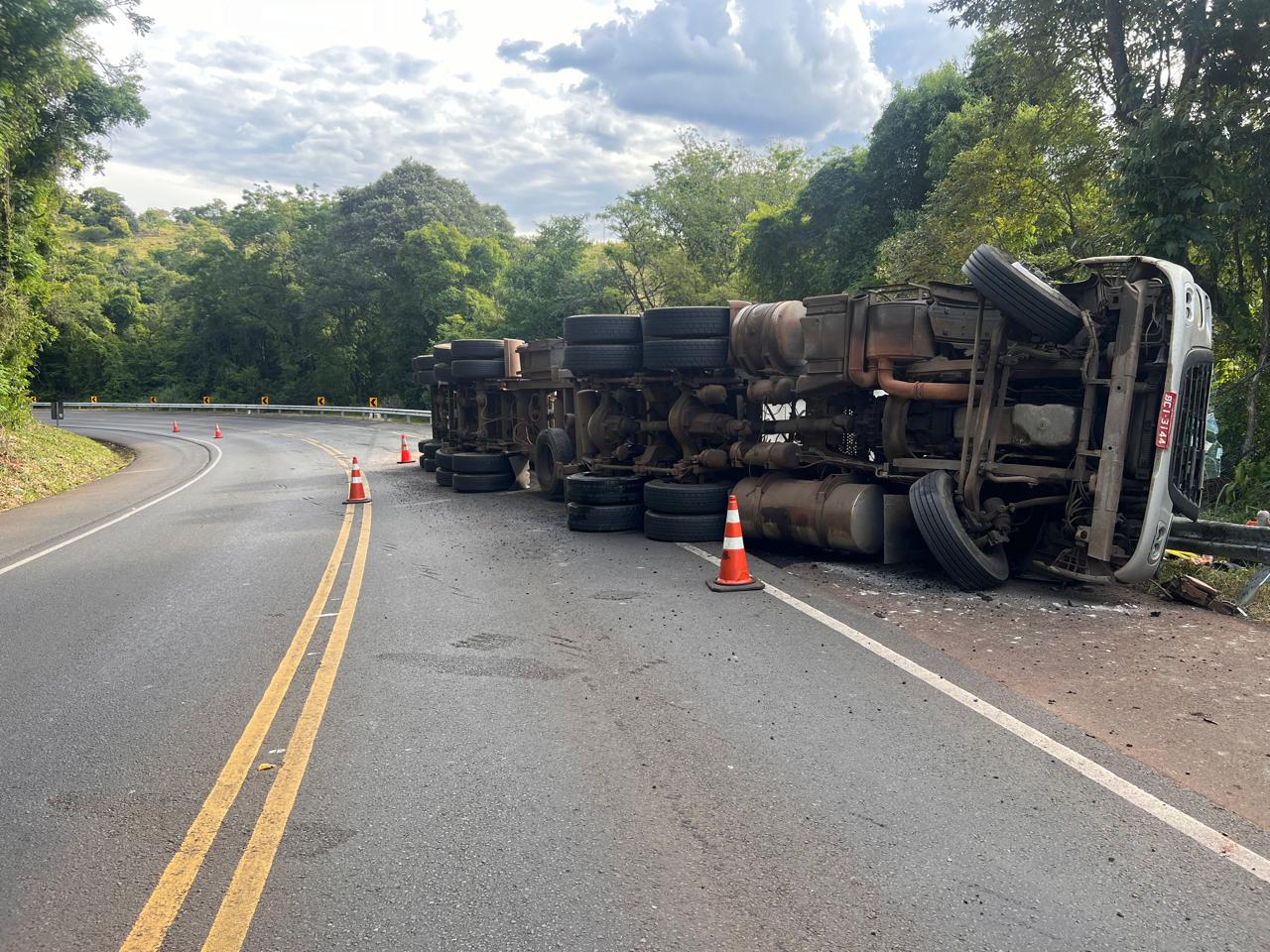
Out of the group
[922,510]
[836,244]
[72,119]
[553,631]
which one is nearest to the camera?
[553,631]

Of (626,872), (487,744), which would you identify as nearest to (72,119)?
(487,744)

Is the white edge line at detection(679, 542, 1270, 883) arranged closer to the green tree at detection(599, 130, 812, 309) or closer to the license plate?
the license plate

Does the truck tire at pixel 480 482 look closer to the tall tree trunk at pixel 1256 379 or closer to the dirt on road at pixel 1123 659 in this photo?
the dirt on road at pixel 1123 659

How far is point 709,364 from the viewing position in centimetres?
1076

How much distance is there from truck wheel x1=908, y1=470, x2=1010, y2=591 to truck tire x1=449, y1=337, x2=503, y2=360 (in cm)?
1068

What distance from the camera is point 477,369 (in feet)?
55.6

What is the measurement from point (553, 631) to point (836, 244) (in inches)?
1182

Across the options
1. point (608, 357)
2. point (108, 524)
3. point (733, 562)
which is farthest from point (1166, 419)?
point (108, 524)

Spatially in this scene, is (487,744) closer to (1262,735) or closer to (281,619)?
(281,619)

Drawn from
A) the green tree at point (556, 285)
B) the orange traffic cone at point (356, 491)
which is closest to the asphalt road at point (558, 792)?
the orange traffic cone at point (356, 491)

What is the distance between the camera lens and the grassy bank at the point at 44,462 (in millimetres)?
18359

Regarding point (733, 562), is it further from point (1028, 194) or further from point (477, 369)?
point (1028, 194)

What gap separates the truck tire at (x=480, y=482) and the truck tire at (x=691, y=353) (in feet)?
19.7

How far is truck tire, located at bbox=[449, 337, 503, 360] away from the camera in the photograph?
1698 cm
